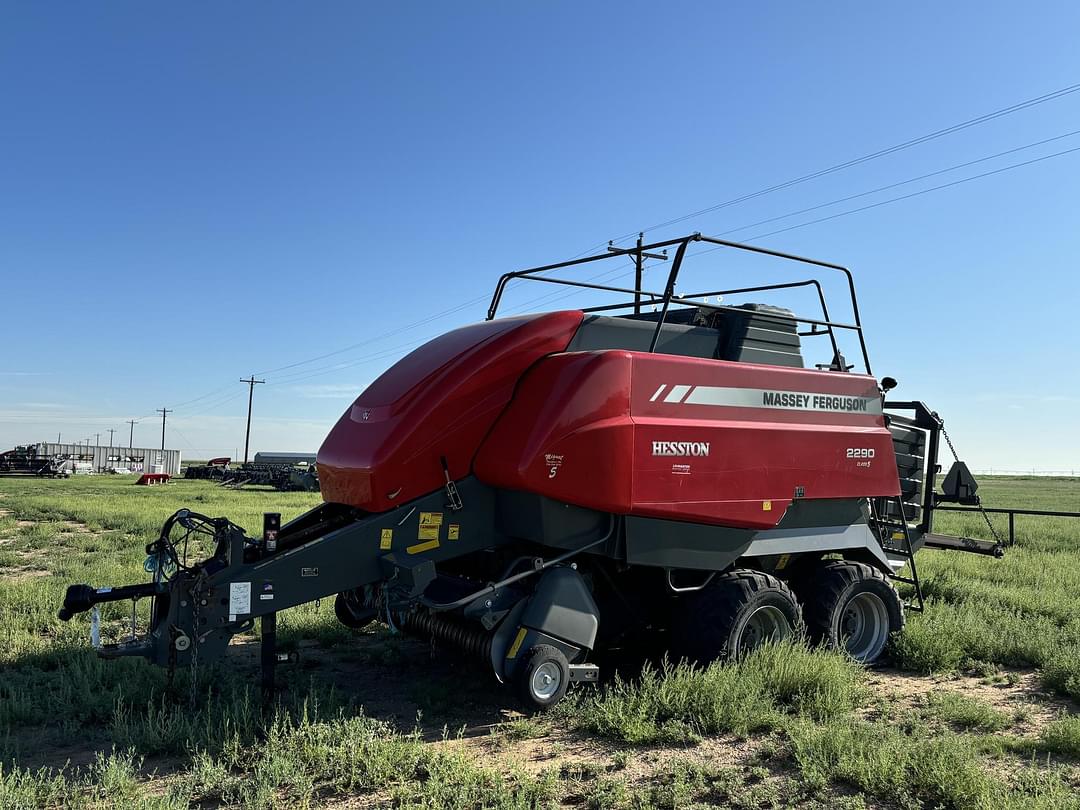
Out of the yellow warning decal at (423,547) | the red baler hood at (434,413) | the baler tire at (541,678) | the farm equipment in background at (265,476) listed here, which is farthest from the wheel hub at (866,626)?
the farm equipment in background at (265,476)

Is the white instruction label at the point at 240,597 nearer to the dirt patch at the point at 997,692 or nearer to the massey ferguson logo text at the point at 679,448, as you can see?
the massey ferguson logo text at the point at 679,448

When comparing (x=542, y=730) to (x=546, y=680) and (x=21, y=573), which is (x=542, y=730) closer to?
(x=546, y=680)

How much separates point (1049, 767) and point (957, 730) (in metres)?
0.75

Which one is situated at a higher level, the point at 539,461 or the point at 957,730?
the point at 539,461

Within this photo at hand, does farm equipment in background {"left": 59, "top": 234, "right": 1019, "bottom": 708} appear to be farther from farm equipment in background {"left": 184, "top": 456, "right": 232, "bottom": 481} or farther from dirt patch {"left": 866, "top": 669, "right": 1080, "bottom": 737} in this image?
farm equipment in background {"left": 184, "top": 456, "right": 232, "bottom": 481}

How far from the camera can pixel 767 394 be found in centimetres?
633

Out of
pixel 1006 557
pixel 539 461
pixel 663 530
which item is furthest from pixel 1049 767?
pixel 1006 557

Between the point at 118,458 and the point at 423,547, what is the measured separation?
244ft

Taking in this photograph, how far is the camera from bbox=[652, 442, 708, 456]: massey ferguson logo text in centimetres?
565

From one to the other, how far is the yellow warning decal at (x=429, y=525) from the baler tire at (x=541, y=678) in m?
1.02

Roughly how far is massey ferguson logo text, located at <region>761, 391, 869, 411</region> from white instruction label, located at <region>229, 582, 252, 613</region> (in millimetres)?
3885

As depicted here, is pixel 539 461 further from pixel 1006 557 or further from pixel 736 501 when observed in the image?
pixel 1006 557

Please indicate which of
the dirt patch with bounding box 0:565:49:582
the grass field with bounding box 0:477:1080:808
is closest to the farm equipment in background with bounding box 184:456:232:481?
the dirt patch with bounding box 0:565:49:582

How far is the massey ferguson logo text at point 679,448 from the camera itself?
18.5 ft
